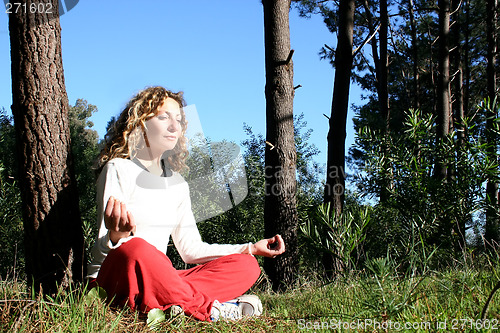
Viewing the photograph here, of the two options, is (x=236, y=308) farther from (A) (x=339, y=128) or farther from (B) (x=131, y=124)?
(A) (x=339, y=128)

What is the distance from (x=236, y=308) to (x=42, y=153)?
148cm

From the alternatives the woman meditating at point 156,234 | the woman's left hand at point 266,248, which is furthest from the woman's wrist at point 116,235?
the woman's left hand at point 266,248

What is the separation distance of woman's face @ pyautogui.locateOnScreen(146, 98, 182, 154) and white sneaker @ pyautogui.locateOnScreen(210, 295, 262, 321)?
1.03 metres

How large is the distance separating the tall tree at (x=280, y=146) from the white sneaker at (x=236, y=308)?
1638 millimetres

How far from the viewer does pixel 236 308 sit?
274 centimetres

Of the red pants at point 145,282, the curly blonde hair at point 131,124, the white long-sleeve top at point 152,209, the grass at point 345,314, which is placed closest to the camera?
the grass at point 345,314

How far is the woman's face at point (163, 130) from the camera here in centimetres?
290

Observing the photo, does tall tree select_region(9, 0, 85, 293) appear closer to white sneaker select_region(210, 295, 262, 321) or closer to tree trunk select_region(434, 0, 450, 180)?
white sneaker select_region(210, 295, 262, 321)

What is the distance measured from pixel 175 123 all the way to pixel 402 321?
1801 mm

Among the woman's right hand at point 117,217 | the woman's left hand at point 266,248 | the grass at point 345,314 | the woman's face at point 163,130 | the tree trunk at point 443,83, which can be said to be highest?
the tree trunk at point 443,83

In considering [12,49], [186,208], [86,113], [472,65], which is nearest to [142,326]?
[186,208]

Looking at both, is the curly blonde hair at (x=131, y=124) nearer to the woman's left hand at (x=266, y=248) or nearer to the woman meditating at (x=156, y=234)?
the woman meditating at (x=156, y=234)

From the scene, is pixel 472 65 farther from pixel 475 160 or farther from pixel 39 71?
pixel 39 71

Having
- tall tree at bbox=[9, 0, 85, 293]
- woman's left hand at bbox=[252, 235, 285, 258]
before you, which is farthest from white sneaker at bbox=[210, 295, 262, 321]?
tall tree at bbox=[9, 0, 85, 293]
